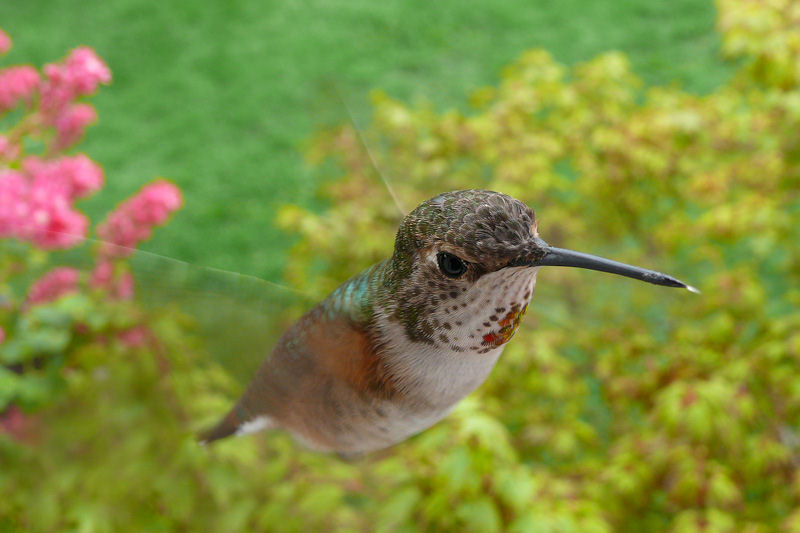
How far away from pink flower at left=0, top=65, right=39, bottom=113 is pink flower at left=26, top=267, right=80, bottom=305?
1.08 meters

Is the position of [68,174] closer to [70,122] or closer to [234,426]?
[70,122]

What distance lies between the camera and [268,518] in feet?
1.91

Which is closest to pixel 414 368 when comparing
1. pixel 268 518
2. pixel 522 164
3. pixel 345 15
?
pixel 268 518

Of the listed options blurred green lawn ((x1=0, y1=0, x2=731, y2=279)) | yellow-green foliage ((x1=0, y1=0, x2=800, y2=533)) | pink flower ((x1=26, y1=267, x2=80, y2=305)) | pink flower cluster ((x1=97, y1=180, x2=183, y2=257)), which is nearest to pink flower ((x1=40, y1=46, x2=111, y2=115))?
pink flower cluster ((x1=97, y1=180, x2=183, y2=257))

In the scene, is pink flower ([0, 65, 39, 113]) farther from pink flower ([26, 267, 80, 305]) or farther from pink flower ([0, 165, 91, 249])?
pink flower ([26, 267, 80, 305])

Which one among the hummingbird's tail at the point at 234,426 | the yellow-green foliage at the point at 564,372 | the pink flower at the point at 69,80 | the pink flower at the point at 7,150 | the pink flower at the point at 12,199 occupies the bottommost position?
the yellow-green foliage at the point at 564,372

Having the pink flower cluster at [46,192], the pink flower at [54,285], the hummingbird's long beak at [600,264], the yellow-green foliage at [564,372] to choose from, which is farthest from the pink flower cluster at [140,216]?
the hummingbird's long beak at [600,264]

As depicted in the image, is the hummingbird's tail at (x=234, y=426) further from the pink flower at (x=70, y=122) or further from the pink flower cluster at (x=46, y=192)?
the pink flower at (x=70, y=122)

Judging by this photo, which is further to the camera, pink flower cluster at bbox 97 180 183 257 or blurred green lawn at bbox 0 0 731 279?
blurred green lawn at bbox 0 0 731 279

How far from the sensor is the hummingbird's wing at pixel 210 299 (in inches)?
18.1

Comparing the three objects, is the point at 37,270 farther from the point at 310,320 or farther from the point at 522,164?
the point at 522,164

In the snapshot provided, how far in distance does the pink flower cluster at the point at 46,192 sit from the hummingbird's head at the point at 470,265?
68 cm

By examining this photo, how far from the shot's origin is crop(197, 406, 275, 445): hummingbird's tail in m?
0.52

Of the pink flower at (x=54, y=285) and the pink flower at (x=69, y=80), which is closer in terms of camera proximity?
the pink flower at (x=54, y=285)
